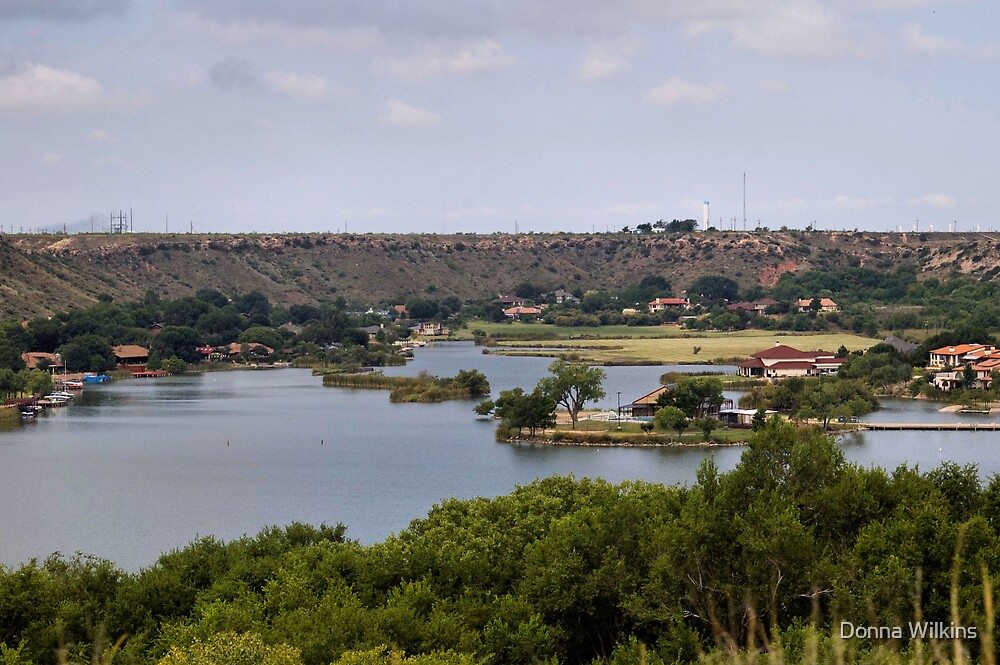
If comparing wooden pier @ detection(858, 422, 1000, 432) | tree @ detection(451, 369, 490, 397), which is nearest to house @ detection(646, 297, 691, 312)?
tree @ detection(451, 369, 490, 397)

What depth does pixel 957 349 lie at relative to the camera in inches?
2333

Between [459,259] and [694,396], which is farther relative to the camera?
[459,259]

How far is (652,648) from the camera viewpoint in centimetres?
1497

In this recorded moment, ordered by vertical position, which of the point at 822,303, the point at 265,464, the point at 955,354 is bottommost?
the point at 265,464

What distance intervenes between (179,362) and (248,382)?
9.32 meters

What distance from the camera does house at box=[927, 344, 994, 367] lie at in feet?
191

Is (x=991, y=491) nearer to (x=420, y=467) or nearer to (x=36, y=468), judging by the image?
(x=420, y=467)

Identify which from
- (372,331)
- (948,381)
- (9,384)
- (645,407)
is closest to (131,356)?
(9,384)

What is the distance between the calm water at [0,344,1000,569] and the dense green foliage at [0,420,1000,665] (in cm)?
704

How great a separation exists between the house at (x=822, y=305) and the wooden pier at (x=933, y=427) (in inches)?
2026

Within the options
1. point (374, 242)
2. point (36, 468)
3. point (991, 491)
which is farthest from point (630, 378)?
point (374, 242)

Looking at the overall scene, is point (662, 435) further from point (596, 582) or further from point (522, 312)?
point (522, 312)

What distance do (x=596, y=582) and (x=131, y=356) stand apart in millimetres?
61239

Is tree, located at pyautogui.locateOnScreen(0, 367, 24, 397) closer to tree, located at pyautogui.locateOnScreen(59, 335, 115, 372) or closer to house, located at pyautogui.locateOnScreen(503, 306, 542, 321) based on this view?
tree, located at pyautogui.locateOnScreen(59, 335, 115, 372)
